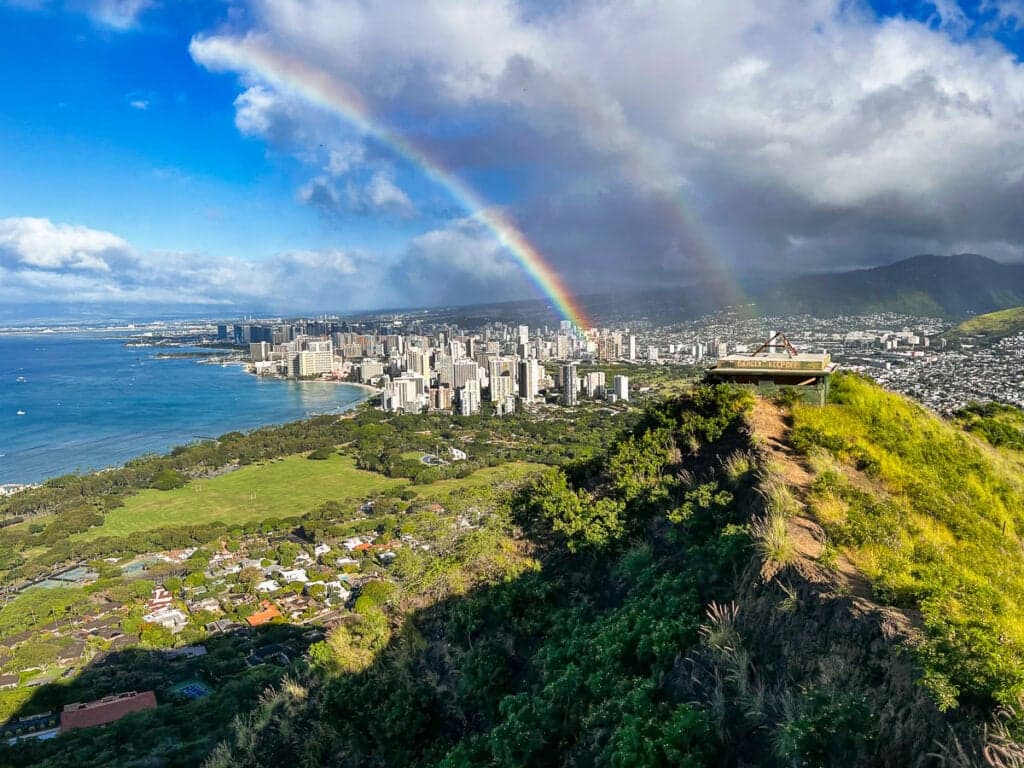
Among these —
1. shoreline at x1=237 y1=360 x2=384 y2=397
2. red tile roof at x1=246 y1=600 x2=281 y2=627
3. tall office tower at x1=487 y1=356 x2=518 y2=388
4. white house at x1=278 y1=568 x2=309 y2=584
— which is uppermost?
tall office tower at x1=487 y1=356 x2=518 y2=388

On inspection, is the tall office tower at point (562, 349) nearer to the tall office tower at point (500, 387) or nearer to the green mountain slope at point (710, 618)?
the tall office tower at point (500, 387)

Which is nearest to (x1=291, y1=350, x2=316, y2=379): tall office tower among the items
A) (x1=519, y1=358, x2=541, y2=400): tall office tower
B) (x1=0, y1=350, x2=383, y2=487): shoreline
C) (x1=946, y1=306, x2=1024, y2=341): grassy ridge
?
(x1=0, y1=350, x2=383, y2=487): shoreline

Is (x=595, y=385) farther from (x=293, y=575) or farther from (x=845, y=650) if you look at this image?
(x=845, y=650)

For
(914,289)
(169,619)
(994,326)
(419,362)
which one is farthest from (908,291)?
(169,619)

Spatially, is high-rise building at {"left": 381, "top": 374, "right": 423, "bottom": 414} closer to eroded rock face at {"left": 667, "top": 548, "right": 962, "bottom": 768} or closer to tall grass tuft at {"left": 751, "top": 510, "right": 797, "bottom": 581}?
tall grass tuft at {"left": 751, "top": 510, "right": 797, "bottom": 581}

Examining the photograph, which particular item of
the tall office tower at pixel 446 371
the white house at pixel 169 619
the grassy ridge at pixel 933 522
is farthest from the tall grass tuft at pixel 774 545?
the tall office tower at pixel 446 371

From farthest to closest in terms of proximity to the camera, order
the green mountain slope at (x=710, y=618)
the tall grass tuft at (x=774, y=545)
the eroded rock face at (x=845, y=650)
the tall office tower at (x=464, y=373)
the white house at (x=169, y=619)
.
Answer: the tall office tower at (x=464, y=373)
the white house at (x=169, y=619)
the tall grass tuft at (x=774, y=545)
the green mountain slope at (x=710, y=618)
the eroded rock face at (x=845, y=650)

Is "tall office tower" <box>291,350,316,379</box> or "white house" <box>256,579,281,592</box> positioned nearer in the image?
"white house" <box>256,579,281,592</box>
